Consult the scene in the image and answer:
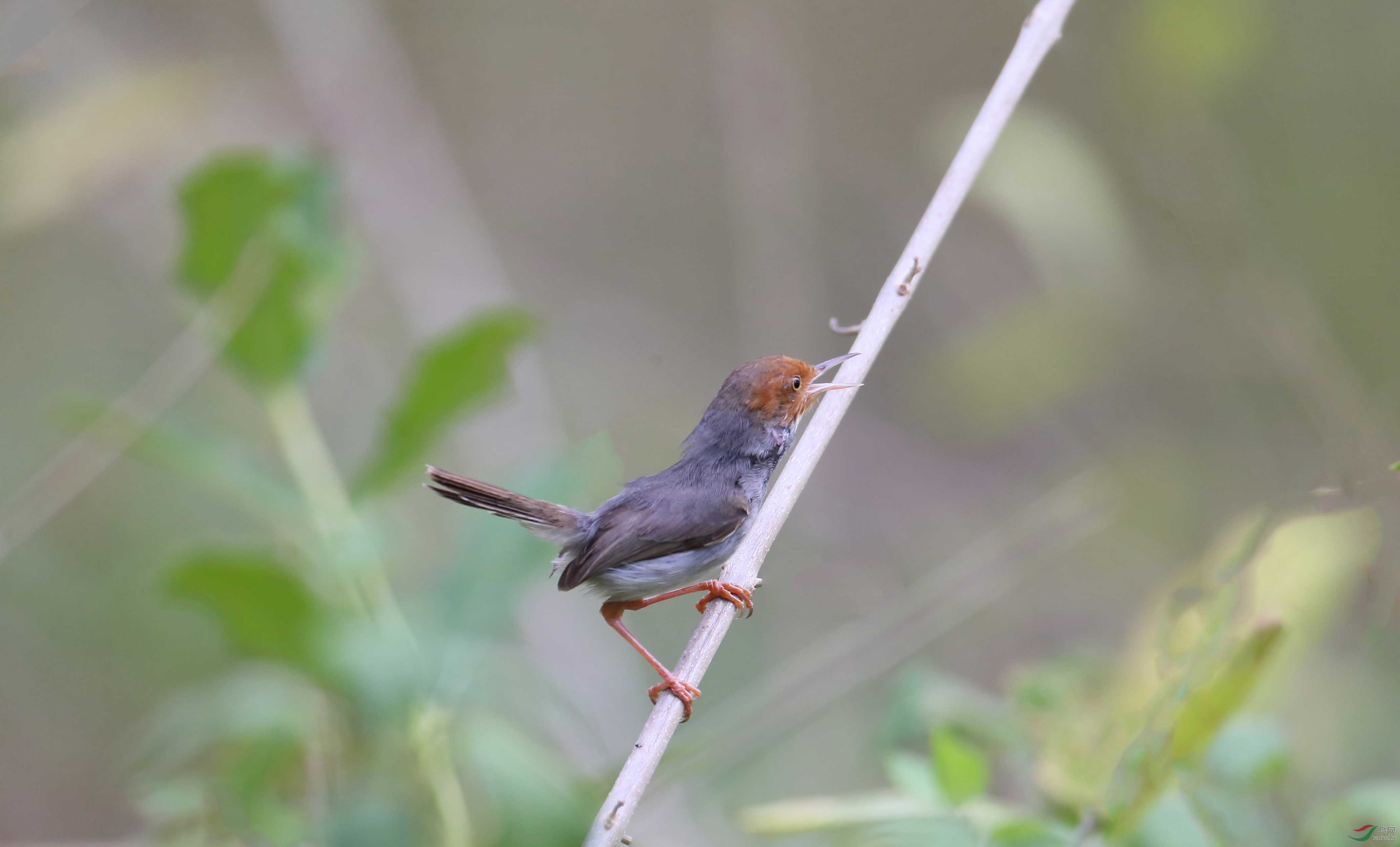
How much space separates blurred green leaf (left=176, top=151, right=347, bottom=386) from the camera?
209cm

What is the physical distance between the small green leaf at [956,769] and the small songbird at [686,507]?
2.26ft

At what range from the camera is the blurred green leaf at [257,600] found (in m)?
1.66

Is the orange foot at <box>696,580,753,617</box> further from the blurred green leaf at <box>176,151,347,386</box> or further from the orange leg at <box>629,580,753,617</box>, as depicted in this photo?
the blurred green leaf at <box>176,151,347,386</box>

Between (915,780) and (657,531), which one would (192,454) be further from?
(915,780)

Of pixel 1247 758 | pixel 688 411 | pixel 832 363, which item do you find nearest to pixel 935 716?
pixel 1247 758

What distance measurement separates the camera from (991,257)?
18.1 ft

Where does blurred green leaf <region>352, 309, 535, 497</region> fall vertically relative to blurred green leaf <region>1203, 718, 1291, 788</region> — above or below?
above

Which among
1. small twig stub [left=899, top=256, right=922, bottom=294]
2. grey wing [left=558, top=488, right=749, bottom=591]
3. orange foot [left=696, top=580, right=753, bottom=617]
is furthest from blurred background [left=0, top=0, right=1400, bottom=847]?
small twig stub [left=899, top=256, right=922, bottom=294]

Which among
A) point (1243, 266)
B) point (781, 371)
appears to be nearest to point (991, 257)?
point (1243, 266)

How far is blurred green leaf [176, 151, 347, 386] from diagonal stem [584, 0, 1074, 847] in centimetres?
121

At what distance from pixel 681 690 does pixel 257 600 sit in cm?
88

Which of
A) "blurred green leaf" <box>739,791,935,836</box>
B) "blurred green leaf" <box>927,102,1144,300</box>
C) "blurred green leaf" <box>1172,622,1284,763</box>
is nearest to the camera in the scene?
"blurred green leaf" <box>1172,622,1284,763</box>

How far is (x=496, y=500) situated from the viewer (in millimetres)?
2369

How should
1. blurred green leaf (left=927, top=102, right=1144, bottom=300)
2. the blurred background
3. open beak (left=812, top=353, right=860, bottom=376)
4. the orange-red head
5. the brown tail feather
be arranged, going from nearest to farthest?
the blurred background
the brown tail feather
open beak (left=812, top=353, right=860, bottom=376)
the orange-red head
blurred green leaf (left=927, top=102, right=1144, bottom=300)
